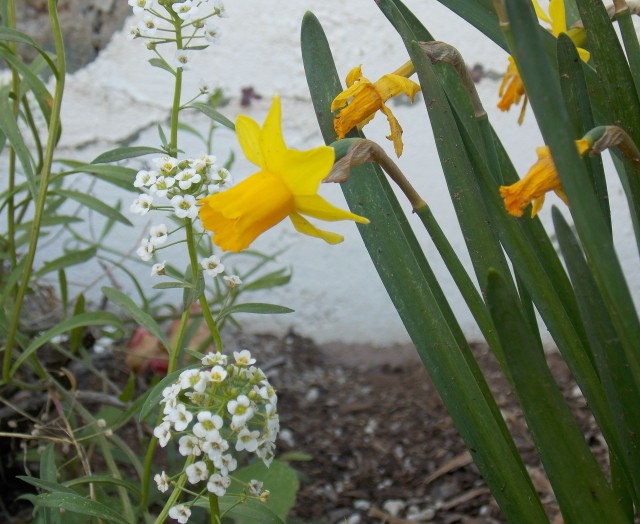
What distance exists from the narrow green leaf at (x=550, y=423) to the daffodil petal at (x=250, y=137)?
0.65 feet

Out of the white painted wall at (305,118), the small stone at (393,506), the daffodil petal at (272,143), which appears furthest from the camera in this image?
the white painted wall at (305,118)

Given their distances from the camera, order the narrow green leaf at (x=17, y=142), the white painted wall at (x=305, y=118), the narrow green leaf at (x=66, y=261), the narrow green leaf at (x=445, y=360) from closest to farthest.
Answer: the narrow green leaf at (x=445, y=360) → the narrow green leaf at (x=17, y=142) → the narrow green leaf at (x=66, y=261) → the white painted wall at (x=305, y=118)

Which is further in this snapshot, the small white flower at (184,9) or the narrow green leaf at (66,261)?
the narrow green leaf at (66,261)

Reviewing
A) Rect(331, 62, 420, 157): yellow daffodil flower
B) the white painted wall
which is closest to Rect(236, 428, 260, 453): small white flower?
Rect(331, 62, 420, 157): yellow daffodil flower

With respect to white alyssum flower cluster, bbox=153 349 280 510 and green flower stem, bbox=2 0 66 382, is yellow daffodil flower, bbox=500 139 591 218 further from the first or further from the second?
green flower stem, bbox=2 0 66 382

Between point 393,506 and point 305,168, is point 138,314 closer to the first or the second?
point 305,168

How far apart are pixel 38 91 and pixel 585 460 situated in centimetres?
70

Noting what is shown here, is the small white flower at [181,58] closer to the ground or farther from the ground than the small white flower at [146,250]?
farther from the ground

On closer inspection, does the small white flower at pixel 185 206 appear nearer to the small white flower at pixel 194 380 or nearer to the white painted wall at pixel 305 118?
the small white flower at pixel 194 380

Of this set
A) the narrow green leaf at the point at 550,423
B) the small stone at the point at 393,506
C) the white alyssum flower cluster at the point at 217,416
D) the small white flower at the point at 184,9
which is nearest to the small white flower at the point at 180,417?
the white alyssum flower cluster at the point at 217,416

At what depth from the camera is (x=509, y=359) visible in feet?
1.79

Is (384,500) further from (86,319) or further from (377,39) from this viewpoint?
(377,39)

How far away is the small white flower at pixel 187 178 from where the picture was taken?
685 mm

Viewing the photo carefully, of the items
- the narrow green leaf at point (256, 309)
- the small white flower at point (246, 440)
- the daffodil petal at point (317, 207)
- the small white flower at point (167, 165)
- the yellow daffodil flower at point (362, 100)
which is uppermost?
the yellow daffodil flower at point (362, 100)
